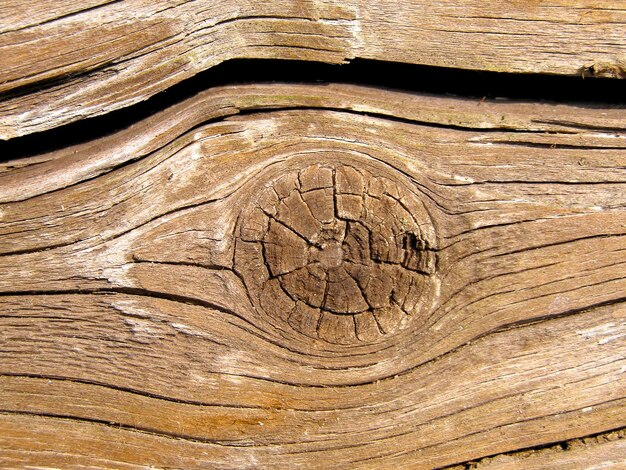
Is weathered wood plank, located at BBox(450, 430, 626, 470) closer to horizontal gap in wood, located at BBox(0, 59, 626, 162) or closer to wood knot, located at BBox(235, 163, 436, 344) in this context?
wood knot, located at BBox(235, 163, 436, 344)

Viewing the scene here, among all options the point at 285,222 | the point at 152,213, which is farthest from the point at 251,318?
the point at 152,213

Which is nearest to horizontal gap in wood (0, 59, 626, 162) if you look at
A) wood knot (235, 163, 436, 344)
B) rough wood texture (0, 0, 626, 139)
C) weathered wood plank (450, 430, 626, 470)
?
rough wood texture (0, 0, 626, 139)

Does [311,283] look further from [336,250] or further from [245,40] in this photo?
[245,40]

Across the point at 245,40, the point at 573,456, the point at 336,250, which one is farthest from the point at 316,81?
the point at 573,456

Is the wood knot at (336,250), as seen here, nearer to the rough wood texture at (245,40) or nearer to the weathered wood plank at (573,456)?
the rough wood texture at (245,40)

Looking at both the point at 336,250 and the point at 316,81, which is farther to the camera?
the point at 316,81

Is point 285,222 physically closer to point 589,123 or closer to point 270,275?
point 270,275
